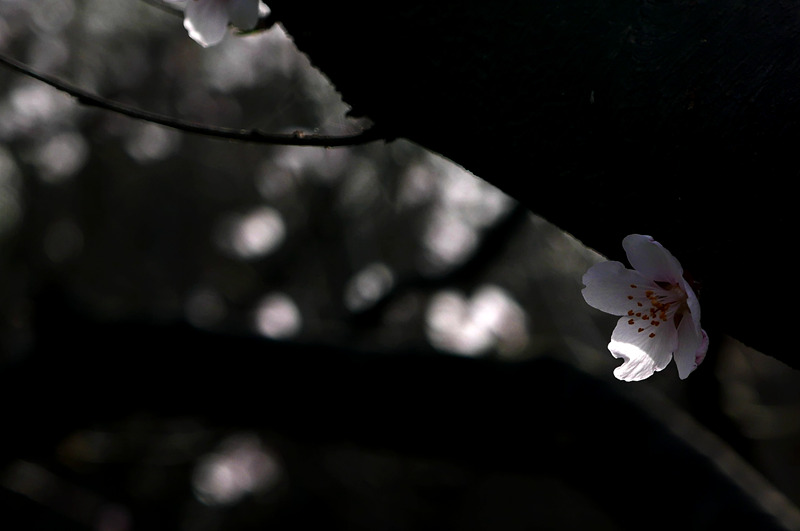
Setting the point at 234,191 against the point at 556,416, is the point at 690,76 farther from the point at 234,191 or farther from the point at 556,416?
the point at 234,191

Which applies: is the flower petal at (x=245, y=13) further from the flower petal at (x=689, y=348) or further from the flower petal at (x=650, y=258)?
the flower petal at (x=689, y=348)

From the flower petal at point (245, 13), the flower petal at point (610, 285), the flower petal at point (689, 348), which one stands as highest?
the flower petal at point (245, 13)

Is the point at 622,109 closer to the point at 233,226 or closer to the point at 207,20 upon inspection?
the point at 207,20

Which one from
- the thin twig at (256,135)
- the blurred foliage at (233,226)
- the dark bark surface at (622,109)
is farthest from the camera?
the blurred foliage at (233,226)

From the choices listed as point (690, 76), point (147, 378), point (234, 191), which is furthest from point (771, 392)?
point (690, 76)

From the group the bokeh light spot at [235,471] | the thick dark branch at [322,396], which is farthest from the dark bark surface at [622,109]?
the bokeh light spot at [235,471]
